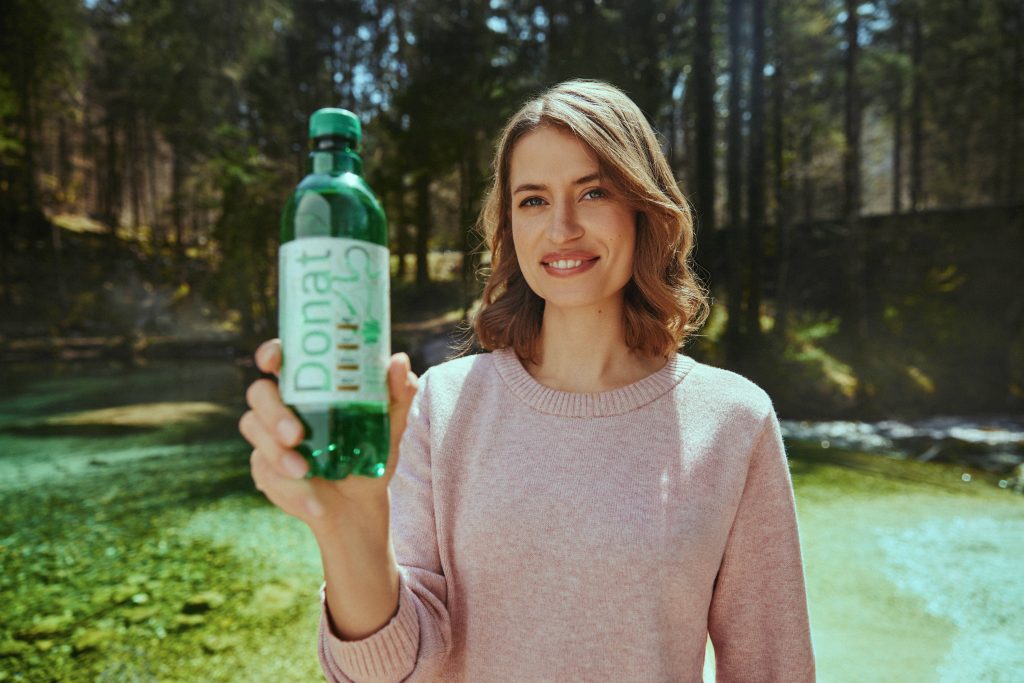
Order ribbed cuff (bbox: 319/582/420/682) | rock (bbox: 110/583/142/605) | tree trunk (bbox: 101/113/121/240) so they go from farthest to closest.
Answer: tree trunk (bbox: 101/113/121/240) → rock (bbox: 110/583/142/605) → ribbed cuff (bbox: 319/582/420/682)

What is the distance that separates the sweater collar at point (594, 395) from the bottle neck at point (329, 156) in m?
0.81

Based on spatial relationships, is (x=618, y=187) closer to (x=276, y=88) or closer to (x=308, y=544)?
(x=308, y=544)

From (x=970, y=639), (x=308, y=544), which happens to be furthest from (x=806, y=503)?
(x=308, y=544)

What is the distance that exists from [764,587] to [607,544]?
1.20 feet

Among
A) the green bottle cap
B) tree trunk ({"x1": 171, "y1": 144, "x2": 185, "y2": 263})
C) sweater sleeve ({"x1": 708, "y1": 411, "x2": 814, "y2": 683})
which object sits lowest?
sweater sleeve ({"x1": 708, "y1": 411, "x2": 814, "y2": 683})

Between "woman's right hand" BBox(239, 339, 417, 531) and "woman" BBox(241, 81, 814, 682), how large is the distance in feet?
0.79

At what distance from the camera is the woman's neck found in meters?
1.69

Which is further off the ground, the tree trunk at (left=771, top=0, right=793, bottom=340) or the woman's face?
the tree trunk at (left=771, top=0, right=793, bottom=340)

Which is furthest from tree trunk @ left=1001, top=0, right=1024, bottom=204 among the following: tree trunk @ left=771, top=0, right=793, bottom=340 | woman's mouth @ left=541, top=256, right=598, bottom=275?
woman's mouth @ left=541, top=256, right=598, bottom=275

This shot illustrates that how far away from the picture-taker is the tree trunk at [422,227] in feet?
41.2

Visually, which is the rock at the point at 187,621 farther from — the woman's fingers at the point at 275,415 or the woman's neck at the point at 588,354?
the woman's fingers at the point at 275,415

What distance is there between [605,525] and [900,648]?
133 inches

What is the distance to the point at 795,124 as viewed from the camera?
17188 mm

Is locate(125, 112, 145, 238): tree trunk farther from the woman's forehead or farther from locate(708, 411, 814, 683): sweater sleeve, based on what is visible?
locate(708, 411, 814, 683): sweater sleeve
